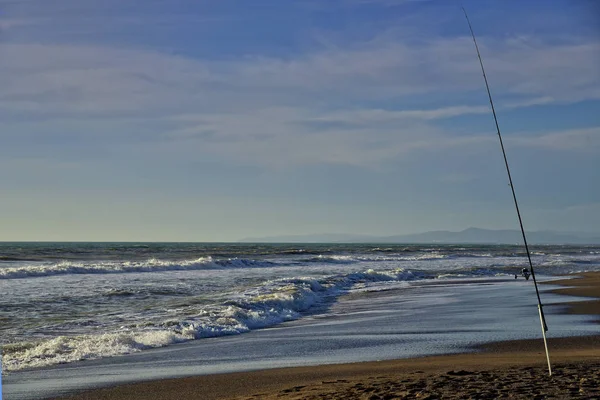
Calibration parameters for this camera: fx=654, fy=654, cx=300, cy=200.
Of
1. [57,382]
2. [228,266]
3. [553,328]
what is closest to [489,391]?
[57,382]

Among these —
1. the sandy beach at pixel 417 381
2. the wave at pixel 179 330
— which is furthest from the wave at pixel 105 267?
the sandy beach at pixel 417 381

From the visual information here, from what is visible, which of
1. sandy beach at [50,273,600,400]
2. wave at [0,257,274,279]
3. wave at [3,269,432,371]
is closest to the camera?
sandy beach at [50,273,600,400]

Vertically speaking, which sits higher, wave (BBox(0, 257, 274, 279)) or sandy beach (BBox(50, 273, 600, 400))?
wave (BBox(0, 257, 274, 279))

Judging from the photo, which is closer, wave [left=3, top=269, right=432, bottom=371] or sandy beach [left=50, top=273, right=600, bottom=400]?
sandy beach [left=50, top=273, right=600, bottom=400]

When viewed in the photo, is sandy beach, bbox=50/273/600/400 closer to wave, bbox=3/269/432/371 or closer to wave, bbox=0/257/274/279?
wave, bbox=3/269/432/371

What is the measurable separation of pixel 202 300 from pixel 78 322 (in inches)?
192

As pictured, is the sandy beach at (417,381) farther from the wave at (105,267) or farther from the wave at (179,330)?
the wave at (105,267)

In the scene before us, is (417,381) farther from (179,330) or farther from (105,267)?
(105,267)

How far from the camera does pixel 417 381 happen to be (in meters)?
6.49

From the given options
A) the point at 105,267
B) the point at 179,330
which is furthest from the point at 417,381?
the point at 105,267

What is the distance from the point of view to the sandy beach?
5.93 metres

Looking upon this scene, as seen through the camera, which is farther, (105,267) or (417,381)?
(105,267)

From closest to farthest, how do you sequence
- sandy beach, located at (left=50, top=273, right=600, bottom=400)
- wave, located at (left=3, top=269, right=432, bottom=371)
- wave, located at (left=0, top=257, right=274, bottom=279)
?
Answer: sandy beach, located at (left=50, top=273, right=600, bottom=400) → wave, located at (left=3, top=269, right=432, bottom=371) → wave, located at (left=0, top=257, right=274, bottom=279)

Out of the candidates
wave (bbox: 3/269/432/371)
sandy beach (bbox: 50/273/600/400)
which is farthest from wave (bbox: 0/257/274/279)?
sandy beach (bbox: 50/273/600/400)
